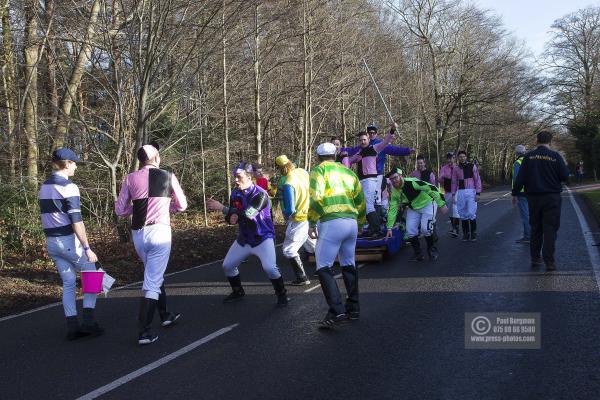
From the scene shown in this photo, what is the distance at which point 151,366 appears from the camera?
17.5 ft

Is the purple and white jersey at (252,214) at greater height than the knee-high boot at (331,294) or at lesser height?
greater

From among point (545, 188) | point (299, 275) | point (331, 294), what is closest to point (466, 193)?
point (545, 188)

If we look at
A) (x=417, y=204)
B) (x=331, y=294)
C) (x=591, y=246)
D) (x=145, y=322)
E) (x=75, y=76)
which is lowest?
(x=591, y=246)

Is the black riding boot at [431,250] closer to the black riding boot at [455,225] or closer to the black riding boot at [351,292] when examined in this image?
the black riding boot at [455,225]

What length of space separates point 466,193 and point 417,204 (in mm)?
3623

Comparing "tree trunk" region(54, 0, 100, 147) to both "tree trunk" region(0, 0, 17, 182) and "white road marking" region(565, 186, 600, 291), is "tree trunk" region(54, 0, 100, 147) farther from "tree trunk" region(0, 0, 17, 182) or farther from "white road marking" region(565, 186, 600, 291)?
"white road marking" region(565, 186, 600, 291)

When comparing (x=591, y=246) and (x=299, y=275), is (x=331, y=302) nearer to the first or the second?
(x=299, y=275)

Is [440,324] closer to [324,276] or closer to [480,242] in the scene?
[324,276]

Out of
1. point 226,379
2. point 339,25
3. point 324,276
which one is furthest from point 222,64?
point 226,379

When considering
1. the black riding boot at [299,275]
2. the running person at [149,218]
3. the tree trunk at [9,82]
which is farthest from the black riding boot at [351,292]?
the tree trunk at [9,82]

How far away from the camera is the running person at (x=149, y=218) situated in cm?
620

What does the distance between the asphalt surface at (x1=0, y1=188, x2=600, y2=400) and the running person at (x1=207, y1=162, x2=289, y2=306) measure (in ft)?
1.71

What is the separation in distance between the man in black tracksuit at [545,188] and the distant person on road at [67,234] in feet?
22.7

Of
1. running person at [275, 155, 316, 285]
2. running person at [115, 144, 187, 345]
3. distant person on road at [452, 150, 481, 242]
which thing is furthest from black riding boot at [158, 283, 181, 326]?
distant person on road at [452, 150, 481, 242]
